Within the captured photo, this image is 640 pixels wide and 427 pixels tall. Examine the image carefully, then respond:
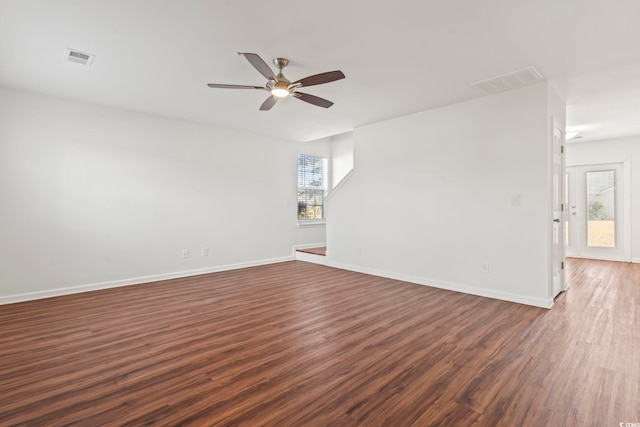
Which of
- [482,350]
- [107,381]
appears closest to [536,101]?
[482,350]

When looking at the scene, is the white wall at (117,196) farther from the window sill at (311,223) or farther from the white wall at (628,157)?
the white wall at (628,157)

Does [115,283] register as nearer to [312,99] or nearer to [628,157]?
[312,99]

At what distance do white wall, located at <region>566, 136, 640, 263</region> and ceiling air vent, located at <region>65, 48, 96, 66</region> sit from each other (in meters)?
8.94

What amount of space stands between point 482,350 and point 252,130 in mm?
5150

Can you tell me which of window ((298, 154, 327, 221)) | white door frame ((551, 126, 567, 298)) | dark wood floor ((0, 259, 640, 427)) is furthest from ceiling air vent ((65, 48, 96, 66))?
white door frame ((551, 126, 567, 298))

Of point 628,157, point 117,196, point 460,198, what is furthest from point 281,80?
point 628,157

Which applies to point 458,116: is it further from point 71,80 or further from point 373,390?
point 71,80

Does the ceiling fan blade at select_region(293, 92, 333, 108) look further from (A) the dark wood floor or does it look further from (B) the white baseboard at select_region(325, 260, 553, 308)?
(B) the white baseboard at select_region(325, 260, 553, 308)

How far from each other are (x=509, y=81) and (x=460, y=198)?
1535 millimetres

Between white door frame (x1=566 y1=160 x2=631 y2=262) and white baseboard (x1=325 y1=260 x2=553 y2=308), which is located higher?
white door frame (x1=566 y1=160 x2=631 y2=262)

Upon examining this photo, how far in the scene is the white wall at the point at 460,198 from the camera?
11.7ft

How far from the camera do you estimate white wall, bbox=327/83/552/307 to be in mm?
3553

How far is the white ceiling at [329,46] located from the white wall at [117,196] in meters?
0.62

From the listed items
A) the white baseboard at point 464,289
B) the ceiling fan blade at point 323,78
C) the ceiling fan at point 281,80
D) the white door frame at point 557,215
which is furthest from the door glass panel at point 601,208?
the ceiling fan blade at point 323,78
